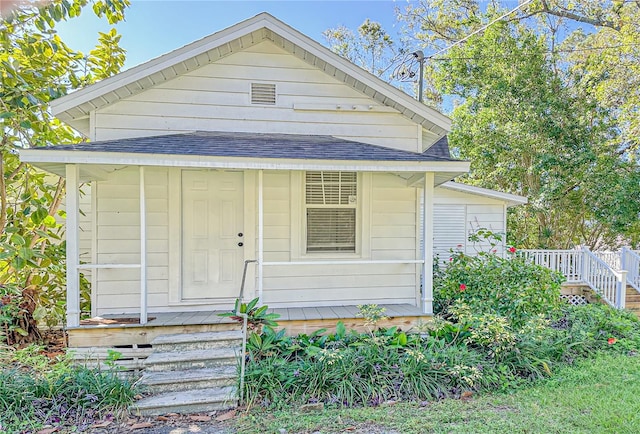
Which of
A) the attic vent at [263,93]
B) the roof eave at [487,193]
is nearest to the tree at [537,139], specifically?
the roof eave at [487,193]

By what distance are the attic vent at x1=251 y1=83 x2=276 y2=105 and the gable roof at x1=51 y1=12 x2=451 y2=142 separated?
0.64 m

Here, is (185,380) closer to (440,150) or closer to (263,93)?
(263,93)

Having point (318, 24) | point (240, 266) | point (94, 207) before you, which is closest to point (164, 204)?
point (94, 207)

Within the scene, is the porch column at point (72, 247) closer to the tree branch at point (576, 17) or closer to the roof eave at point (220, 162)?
the roof eave at point (220, 162)

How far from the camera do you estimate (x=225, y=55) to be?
5457 mm

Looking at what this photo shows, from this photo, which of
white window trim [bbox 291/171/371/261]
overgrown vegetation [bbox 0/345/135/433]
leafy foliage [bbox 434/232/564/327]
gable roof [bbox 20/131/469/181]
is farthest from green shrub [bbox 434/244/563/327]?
overgrown vegetation [bbox 0/345/135/433]

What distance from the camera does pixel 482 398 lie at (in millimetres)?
3727

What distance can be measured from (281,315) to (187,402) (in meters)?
1.76

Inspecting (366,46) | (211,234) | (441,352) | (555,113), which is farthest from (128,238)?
(366,46)

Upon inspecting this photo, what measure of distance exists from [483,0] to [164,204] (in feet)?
51.2

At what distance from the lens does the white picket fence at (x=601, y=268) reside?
8.54 meters

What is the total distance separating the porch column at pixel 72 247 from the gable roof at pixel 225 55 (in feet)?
4.03

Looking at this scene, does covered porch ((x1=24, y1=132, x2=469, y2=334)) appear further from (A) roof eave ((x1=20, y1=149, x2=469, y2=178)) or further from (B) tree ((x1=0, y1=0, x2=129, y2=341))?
(B) tree ((x1=0, y1=0, x2=129, y2=341))

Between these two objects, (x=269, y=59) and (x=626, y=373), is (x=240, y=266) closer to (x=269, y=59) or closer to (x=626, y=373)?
(x=269, y=59)
